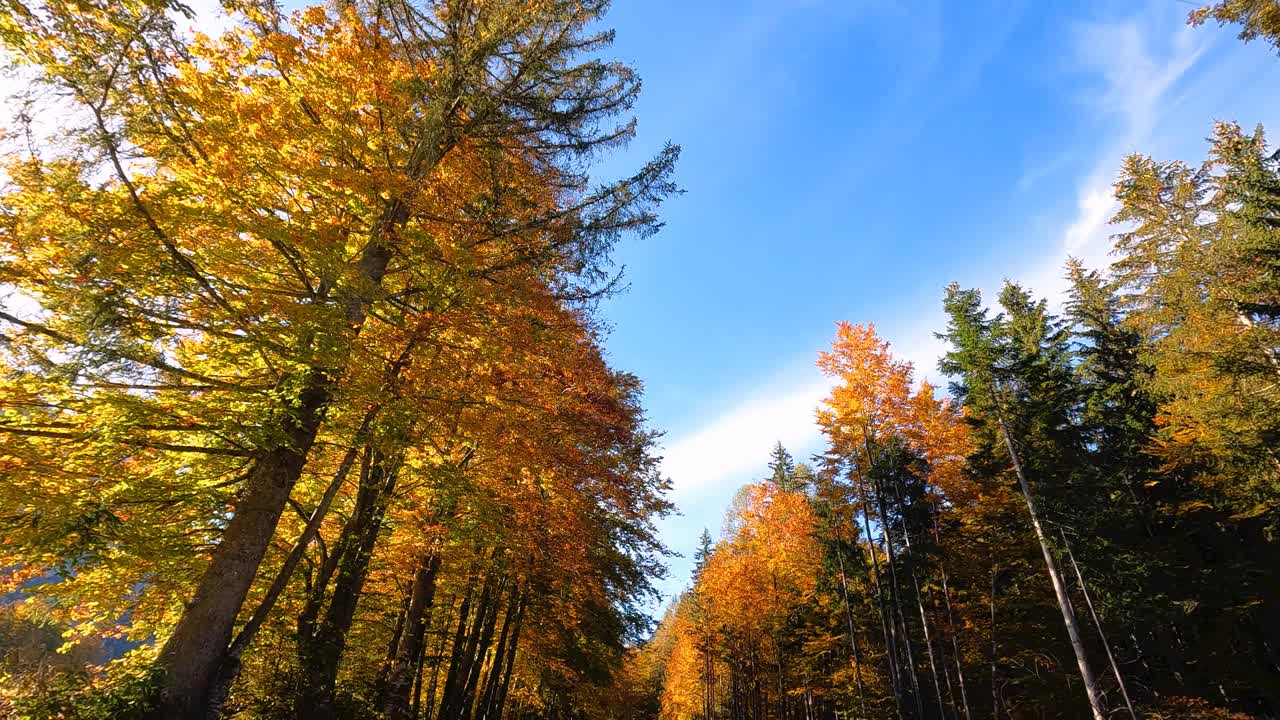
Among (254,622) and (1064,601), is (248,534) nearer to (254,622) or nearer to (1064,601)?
(254,622)

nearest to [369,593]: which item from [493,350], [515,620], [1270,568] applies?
[515,620]

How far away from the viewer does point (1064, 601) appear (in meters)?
13.6

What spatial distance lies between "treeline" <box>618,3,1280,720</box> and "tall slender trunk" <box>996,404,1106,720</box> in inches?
3.0

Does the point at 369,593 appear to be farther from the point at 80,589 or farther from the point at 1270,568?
the point at 1270,568

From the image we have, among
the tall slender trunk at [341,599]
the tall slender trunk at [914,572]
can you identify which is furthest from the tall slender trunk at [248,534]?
the tall slender trunk at [914,572]

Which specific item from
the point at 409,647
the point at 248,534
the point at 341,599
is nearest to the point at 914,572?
the point at 409,647

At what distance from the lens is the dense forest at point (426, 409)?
18.2ft

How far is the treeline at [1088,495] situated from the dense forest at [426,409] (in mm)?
157

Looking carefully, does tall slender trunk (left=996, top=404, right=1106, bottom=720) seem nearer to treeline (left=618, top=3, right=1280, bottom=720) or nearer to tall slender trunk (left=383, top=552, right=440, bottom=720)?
treeline (left=618, top=3, right=1280, bottom=720)

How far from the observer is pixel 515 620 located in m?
15.8

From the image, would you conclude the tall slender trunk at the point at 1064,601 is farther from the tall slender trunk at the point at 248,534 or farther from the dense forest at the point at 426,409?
the tall slender trunk at the point at 248,534

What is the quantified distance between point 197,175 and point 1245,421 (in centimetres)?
2296

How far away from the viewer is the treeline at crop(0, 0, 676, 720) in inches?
210

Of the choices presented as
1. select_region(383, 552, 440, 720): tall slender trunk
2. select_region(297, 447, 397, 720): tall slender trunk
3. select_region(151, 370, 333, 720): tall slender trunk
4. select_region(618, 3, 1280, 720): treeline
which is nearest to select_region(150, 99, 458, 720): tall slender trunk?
select_region(151, 370, 333, 720): tall slender trunk
